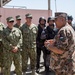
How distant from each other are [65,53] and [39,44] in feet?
11.5

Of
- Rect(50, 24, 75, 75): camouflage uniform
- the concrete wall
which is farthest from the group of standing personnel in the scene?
the concrete wall

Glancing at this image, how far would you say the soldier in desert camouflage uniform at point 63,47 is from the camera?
3.79 metres

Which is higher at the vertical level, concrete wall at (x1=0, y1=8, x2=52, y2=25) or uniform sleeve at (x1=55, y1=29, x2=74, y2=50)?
uniform sleeve at (x1=55, y1=29, x2=74, y2=50)

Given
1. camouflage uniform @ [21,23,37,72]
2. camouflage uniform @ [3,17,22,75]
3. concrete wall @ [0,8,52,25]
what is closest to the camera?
camouflage uniform @ [3,17,22,75]

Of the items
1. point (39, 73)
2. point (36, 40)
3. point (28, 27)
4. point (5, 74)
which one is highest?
point (28, 27)

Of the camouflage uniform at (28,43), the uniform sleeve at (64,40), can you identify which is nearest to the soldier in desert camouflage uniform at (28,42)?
the camouflage uniform at (28,43)

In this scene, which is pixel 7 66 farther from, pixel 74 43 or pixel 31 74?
pixel 74 43

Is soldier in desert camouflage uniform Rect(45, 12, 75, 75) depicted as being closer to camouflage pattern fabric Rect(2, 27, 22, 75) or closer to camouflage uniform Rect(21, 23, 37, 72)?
camouflage pattern fabric Rect(2, 27, 22, 75)

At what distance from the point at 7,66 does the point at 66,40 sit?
2.60 m

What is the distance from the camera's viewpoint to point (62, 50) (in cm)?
384

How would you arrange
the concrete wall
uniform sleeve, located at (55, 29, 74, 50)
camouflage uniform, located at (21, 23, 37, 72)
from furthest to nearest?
the concrete wall
camouflage uniform, located at (21, 23, 37, 72)
uniform sleeve, located at (55, 29, 74, 50)

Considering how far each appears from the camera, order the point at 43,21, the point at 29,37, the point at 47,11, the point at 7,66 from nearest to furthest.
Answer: the point at 7,66 < the point at 29,37 < the point at 43,21 < the point at 47,11

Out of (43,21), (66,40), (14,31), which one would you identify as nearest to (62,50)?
(66,40)

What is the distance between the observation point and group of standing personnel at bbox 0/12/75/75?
12.6 ft
